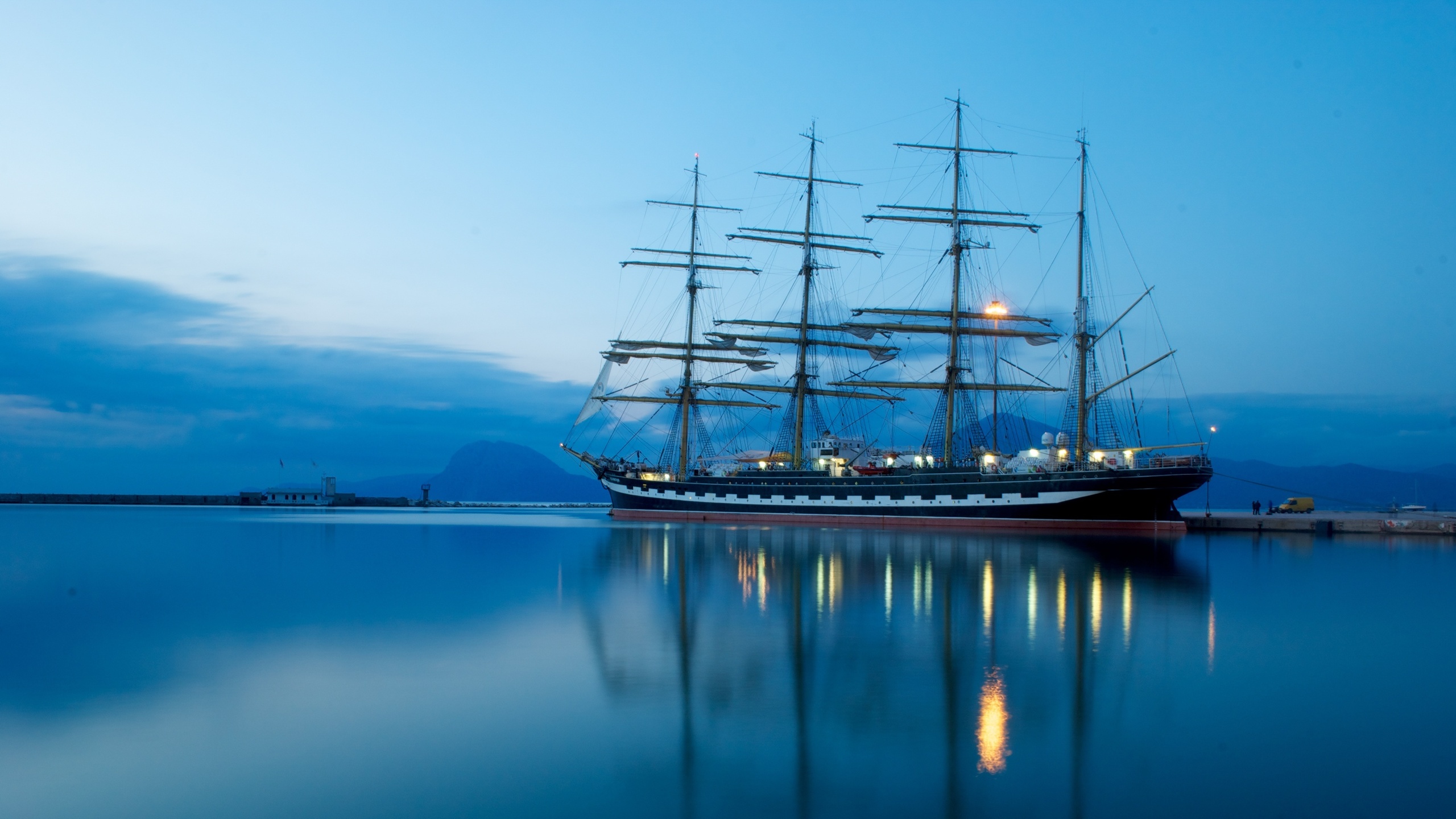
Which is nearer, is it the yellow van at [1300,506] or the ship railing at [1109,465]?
the ship railing at [1109,465]

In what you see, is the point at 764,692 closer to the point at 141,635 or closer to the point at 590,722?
the point at 590,722

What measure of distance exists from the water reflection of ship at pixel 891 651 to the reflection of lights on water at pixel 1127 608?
0.08m

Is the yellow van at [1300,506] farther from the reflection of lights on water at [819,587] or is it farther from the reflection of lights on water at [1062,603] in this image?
the reflection of lights on water at [819,587]

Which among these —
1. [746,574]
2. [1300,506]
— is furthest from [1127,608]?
[1300,506]

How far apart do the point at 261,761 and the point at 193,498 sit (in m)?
176

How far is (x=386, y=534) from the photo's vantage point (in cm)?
5491

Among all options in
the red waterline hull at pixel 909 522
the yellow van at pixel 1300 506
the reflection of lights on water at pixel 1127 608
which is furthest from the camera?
the yellow van at pixel 1300 506

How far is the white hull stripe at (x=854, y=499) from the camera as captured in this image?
56094mm

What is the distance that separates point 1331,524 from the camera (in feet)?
168

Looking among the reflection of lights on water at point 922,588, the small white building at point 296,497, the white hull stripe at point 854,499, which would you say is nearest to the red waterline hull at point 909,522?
the white hull stripe at point 854,499

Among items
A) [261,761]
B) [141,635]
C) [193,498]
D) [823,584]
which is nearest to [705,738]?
[261,761]

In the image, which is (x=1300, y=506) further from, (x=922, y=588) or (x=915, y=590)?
(x=915, y=590)

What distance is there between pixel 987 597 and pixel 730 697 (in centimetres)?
1188

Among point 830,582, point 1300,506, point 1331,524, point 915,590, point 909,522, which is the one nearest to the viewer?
point 915,590
